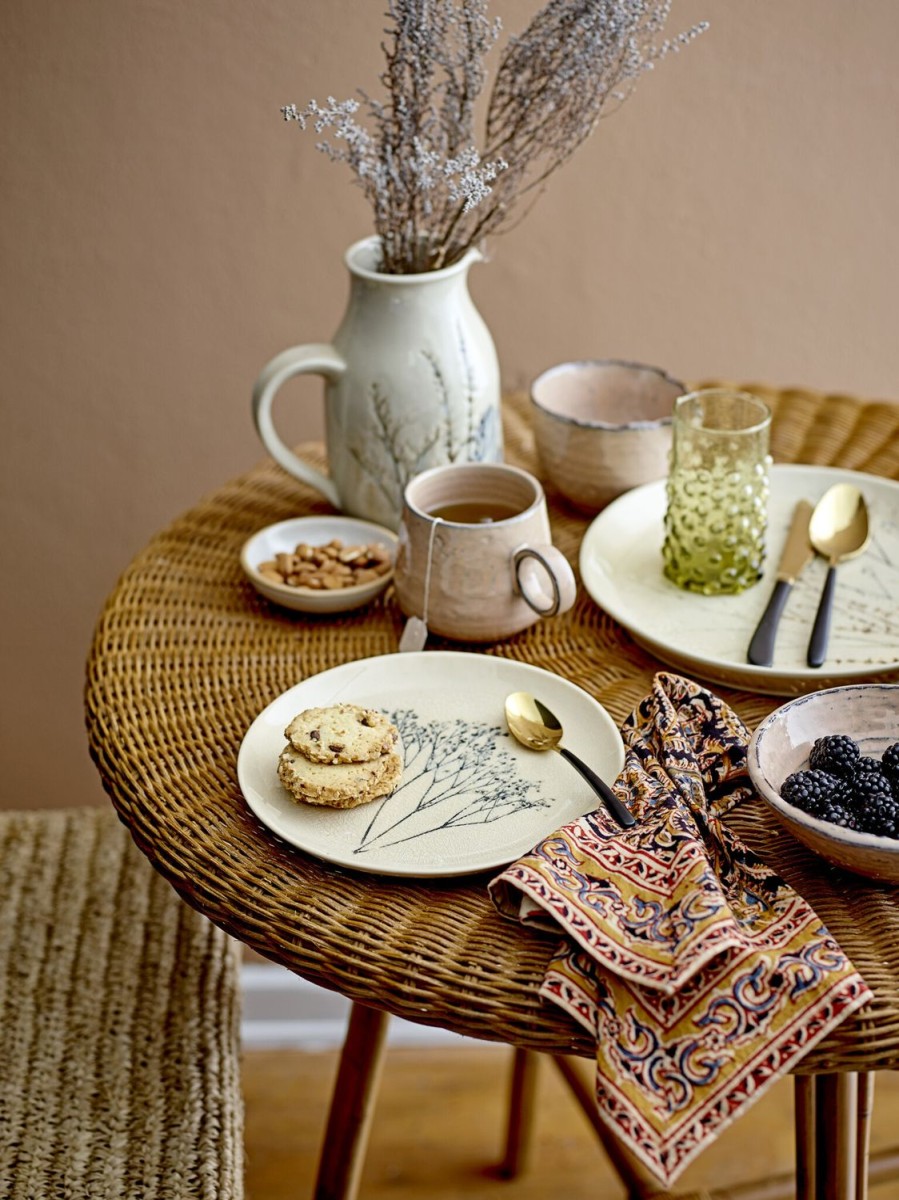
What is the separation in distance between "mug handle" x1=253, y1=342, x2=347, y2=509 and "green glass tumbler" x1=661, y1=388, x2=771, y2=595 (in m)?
0.29

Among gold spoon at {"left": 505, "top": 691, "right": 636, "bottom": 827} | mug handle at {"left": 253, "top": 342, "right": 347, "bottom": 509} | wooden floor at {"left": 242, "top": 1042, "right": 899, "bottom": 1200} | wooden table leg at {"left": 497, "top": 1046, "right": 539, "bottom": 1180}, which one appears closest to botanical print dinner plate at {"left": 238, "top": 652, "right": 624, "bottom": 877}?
gold spoon at {"left": 505, "top": 691, "right": 636, "bottom": 827}

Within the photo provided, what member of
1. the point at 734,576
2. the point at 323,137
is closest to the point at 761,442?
the point at 734,576

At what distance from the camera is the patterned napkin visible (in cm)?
57

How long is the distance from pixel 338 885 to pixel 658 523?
48cm

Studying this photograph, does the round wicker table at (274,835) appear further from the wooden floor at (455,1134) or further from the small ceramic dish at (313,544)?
the wooden floor at (455,1134)

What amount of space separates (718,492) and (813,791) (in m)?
0.33

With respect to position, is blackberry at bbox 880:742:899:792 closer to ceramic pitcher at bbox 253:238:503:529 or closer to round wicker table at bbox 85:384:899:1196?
round wicker table at bbox 85:384:899:1196

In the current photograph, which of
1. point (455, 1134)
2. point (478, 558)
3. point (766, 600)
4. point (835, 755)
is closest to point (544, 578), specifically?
point (478, 558)

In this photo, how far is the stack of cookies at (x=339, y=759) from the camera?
2.42 ft

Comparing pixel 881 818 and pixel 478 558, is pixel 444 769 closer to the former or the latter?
pixel 478 558

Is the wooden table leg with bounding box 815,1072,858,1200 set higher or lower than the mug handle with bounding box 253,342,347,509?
lower

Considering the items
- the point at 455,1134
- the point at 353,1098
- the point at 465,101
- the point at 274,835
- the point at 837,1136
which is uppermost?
the point at 465,101

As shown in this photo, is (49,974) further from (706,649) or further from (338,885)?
(706,649)

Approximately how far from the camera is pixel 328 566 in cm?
97
